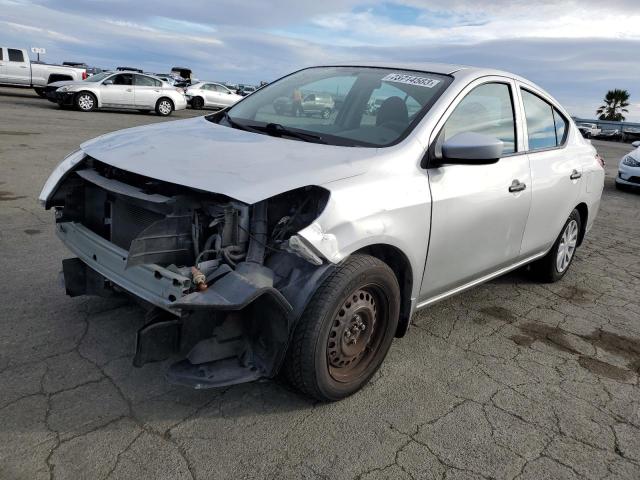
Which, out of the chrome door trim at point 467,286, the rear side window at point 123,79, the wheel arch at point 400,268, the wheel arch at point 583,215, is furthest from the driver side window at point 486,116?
the rear side window at point 123,79

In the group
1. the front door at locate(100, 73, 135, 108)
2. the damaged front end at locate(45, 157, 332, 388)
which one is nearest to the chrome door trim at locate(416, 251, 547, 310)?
the damaged front end at locate(45, 157, 332, 388)

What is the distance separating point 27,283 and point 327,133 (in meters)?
2.54

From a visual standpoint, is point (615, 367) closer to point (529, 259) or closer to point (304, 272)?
point (529, 259)

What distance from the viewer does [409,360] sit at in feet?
11.0

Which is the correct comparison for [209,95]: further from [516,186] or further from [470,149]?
[470,149]

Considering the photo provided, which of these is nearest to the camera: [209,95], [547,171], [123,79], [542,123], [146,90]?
[547,171]

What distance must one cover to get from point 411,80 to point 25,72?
24.1m

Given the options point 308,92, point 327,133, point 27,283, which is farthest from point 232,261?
point 27,283

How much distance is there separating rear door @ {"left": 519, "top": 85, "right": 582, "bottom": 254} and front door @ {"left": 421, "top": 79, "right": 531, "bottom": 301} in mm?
163

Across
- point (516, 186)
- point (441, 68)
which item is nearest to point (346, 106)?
point (441, 68)

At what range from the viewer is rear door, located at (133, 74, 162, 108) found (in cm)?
2055

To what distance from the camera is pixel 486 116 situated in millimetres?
3615

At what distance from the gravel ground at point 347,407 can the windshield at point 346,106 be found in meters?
1.44

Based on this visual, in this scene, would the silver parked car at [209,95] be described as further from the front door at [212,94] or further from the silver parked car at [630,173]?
the silver parked car at [630,173]
